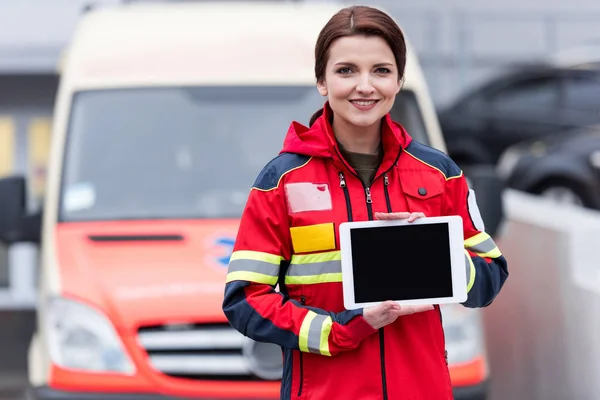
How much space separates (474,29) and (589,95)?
318cm

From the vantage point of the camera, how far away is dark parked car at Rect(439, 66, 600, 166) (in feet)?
53.1

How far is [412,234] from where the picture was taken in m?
3.13

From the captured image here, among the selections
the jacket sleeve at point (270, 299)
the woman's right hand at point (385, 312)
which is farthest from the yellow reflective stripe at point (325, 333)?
the woman's right hand at point (385, 312)

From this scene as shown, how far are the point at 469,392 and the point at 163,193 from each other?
1.74m

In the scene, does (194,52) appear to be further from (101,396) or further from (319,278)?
(319,278)

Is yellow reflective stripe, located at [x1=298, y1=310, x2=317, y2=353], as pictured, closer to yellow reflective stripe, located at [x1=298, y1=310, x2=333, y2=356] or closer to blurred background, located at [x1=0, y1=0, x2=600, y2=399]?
yellow reflective stripe, located at [x1=298, y1=310, x2=333, y2=356]

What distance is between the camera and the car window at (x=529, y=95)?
16375 mm

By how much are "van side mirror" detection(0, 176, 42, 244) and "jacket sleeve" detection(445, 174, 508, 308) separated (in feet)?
10.9

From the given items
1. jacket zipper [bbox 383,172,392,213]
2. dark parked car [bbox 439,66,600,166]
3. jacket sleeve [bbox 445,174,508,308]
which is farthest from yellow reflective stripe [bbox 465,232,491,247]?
dark parked car [bbox 439,66,600,166]

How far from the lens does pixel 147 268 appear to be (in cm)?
570

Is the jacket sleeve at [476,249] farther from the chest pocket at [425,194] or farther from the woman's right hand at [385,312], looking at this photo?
the woman's right hand at [385,312]

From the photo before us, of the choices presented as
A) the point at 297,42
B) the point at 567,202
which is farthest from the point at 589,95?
the point at 297,42

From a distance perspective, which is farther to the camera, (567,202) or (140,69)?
(567,202)

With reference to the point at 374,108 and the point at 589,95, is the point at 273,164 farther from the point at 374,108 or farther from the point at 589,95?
the point at 589,95
